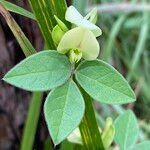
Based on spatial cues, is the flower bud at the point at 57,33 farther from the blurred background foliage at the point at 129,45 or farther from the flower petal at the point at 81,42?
the blurred background foliage at the point at 129,45

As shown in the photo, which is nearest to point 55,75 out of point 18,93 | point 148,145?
point 148,145

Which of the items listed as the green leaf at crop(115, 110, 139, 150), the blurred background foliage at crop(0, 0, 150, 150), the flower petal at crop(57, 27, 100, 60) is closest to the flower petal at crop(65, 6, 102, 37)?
the flower petal at crop(57, 27, 100, 60)

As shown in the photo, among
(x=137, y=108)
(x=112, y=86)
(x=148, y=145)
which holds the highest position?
(x=112, y=86)

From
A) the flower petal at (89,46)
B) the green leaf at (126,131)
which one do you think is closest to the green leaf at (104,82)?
the flower petal at (89,46)

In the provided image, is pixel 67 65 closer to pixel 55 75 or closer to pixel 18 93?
pixel 55 75

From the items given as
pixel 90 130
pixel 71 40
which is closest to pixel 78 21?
pixel 71 40

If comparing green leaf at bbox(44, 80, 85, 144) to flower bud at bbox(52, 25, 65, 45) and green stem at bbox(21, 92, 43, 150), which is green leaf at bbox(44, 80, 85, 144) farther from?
green stem at bbox(21, 92, 43, 150)

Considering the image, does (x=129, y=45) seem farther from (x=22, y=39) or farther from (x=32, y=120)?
(x=22, y=39)
